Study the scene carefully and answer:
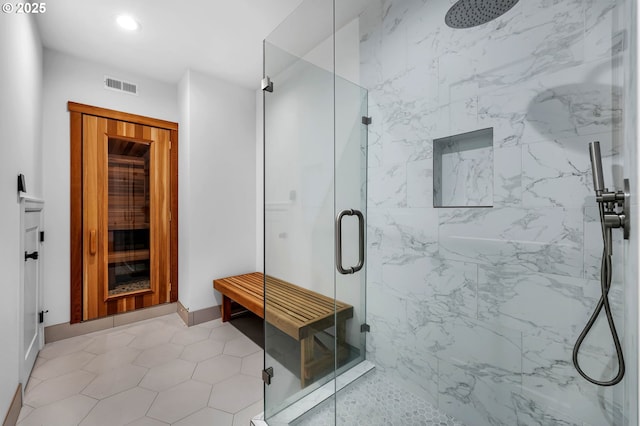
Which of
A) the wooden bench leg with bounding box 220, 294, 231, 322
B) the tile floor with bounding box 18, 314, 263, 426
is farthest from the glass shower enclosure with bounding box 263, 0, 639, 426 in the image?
the wooden bench leg with bounding box 220, 294, 231, 322

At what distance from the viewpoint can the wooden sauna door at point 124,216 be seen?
2.63 m

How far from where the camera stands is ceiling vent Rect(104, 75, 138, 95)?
8.90ft

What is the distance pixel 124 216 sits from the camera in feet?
9.36

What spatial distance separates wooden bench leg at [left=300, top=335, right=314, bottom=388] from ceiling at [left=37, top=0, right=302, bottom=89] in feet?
7.53

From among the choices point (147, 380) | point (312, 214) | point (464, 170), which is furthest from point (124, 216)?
point (464, 170)

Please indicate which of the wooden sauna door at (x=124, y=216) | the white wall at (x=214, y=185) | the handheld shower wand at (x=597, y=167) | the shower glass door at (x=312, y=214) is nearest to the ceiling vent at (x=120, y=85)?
the wooden sauna door at (x=124, y=216)

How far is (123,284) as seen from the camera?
9.32ft

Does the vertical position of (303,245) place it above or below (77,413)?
above

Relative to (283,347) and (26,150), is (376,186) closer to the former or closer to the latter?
(283,347)

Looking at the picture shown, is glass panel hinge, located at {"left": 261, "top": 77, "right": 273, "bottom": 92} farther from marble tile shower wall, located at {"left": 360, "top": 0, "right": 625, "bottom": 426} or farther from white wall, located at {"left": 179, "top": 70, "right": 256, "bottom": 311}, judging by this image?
white wall, located at {"left": 179, "top": 70, "right": 256, "bottom": 311}

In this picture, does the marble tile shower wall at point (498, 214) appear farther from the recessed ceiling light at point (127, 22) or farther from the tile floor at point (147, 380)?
the recessed ceiling light at point (127, 22)

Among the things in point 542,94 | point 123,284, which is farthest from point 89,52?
point 542,94

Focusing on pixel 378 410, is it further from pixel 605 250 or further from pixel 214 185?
pixel 214 185

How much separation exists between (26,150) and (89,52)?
1.28m
